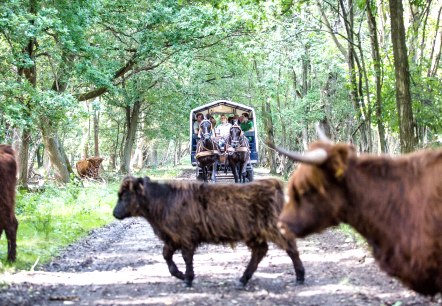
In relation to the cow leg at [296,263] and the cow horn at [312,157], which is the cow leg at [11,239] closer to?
the cow leg at [296,263]

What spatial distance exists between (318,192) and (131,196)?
153 inches

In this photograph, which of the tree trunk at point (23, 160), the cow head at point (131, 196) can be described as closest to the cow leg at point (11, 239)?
the cow head at point (131, 196)

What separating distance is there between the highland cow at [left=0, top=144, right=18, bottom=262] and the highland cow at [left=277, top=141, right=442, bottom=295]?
5247 mm

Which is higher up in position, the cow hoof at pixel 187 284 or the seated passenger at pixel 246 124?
the seated passenger at pixel 246 124

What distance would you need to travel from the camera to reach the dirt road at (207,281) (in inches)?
276

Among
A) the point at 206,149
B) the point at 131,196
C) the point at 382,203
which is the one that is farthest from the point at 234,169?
the point at 382,203

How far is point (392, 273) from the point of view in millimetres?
4859

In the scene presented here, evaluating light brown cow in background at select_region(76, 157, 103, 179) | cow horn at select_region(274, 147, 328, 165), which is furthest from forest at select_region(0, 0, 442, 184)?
cow horn at select_region(274, 147, 328, 165)

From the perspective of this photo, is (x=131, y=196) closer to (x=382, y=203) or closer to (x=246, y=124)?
(x=382, y=203)

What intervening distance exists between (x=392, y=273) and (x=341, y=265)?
4382mm

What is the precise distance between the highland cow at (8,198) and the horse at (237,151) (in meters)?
12.9

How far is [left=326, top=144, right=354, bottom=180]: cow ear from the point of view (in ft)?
16.1

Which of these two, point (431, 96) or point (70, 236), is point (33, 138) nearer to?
point (70, 236)

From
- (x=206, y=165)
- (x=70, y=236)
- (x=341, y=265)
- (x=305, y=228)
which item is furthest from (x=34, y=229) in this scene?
(x=206, y=165)
